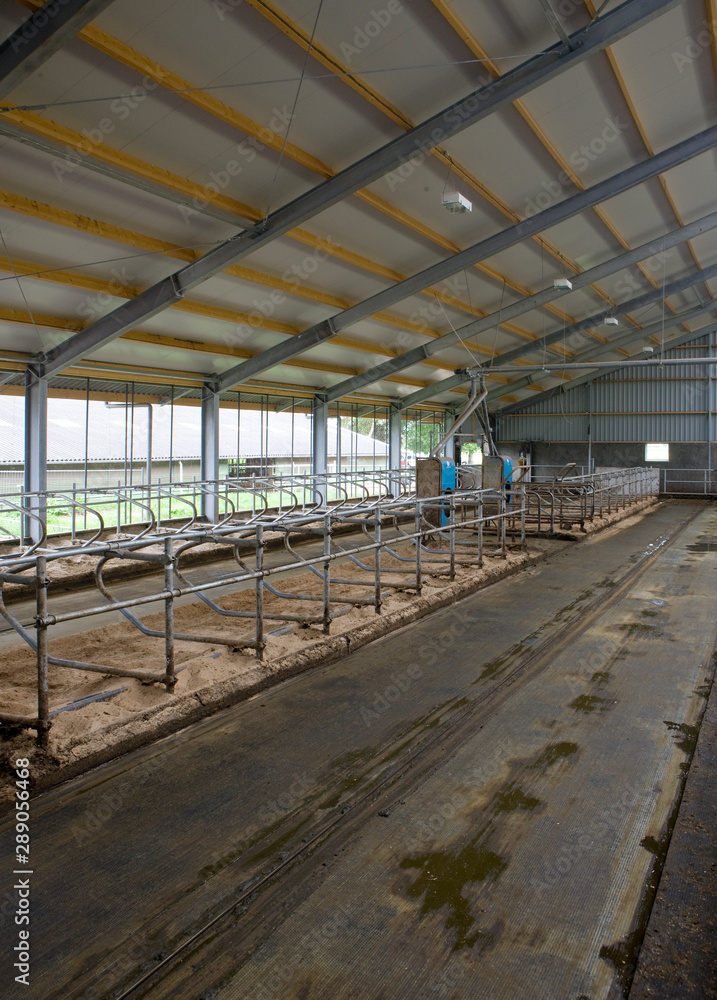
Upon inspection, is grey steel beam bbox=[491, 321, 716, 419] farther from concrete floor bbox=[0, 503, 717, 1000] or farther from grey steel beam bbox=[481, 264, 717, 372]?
concrete floor bbox=[0, 503, 717, 1000]

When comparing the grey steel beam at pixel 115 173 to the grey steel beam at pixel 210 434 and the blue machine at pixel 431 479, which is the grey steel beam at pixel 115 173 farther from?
the grey steel beam at pixel 210 434

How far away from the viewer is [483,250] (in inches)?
543

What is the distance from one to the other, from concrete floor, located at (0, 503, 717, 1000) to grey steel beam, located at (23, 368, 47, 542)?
9111 millimetres

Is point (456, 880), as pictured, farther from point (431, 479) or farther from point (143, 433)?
Result: point (143, 433)

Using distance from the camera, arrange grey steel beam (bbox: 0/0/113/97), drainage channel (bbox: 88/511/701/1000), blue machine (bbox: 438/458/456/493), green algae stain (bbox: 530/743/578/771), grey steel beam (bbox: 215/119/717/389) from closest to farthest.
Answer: drainage channel (bbox: 88/511/701/1000), green algae stain (bbox: 530/743/578/771), grey steel beam (bbox: 0/0/113/97), grey steel beam (bbox: 215/119/717/389), blue machine (bbox: 438/458/456/493)

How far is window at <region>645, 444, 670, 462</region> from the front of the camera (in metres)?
32.1

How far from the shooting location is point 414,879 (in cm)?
309

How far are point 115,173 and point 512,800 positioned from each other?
26.3ft

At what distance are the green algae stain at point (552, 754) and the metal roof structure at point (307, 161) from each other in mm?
6566

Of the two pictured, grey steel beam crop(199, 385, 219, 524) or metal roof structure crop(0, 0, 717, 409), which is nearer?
metal roof structure crop(0, 0, 717, 409)

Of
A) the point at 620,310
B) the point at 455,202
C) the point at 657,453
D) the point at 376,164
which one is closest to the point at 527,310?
the point at 620,310

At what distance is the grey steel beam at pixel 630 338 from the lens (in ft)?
87.2

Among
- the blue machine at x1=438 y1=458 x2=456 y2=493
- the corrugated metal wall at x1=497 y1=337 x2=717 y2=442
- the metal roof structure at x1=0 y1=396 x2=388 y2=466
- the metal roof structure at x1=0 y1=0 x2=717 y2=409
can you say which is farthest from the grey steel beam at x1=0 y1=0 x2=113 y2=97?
the corrugated metal wall at x1=497 y1=337 x2=717 y2=442

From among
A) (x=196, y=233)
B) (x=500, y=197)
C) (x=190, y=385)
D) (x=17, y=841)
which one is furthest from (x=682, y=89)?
(x=17, y=841)
